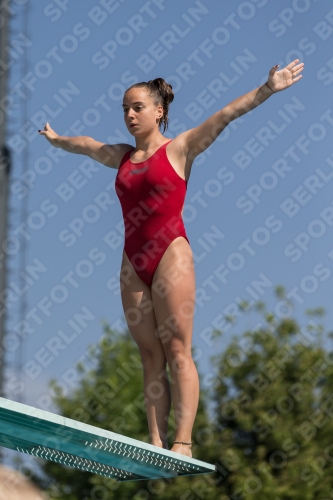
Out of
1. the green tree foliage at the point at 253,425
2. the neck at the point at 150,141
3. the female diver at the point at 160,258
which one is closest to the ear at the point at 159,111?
the female diver at the point at 160,258

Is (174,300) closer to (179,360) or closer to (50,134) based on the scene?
(179,360)

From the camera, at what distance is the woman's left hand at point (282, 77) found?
6176mm

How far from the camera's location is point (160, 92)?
22.0 feet

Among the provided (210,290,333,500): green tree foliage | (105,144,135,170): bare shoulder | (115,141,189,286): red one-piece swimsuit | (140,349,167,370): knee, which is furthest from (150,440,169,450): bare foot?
(210,290,333,500): green tree foliage

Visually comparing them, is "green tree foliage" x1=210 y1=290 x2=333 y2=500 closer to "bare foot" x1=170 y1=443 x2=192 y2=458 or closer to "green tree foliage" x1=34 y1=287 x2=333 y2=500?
"green tree foliage" x1=34 y1=287 x2=333 y2=500

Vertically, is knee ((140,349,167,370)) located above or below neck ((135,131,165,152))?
below

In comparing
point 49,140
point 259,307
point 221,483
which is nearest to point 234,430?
point 221,483

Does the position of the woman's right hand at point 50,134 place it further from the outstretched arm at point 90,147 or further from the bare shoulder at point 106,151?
the bare shoulder at point 106,151

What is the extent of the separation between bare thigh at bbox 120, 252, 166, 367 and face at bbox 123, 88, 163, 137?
3.21ft

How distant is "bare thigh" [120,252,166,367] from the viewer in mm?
6520

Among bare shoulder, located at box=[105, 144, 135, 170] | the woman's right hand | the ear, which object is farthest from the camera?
the woman's right hand

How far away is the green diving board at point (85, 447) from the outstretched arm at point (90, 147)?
211cm

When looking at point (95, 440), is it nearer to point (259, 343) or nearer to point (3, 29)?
point (3, 29)

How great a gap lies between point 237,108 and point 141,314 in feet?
5.26
